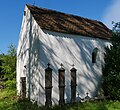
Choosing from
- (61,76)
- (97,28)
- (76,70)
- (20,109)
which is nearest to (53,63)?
(61,76)

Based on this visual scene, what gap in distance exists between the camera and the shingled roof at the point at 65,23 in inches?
781

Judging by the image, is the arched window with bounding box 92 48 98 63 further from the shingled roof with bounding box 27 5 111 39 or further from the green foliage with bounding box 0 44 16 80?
the green foliage with bounding box 0 44 16 80

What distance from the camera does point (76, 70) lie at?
20.5 metres

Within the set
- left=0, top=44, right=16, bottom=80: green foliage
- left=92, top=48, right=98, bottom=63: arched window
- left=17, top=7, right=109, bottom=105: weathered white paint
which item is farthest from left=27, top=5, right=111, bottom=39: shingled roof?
left=0, top=44, right=16, bottom=80: green foliage

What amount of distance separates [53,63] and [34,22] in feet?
12.6

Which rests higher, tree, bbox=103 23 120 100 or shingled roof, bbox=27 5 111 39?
shingled roof, bbox=27 5 111 39

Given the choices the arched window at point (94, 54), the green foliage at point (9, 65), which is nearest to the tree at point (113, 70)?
the arched window at point (94, 54)

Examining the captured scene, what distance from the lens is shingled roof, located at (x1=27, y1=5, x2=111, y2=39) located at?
65.1ft

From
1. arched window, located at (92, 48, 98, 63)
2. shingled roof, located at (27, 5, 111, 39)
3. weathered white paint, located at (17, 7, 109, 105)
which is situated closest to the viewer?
weathered white paint, located at (17, 7, 109, 105)

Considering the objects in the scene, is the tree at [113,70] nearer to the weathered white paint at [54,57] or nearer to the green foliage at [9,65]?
the weathered white paint at [54,57]

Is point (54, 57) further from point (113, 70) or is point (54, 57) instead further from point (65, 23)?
point (113, 70)

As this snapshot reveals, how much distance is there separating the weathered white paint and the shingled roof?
0.41 metres

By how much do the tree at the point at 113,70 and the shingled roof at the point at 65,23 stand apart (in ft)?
7.02

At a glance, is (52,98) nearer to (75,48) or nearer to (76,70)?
(76,70)
